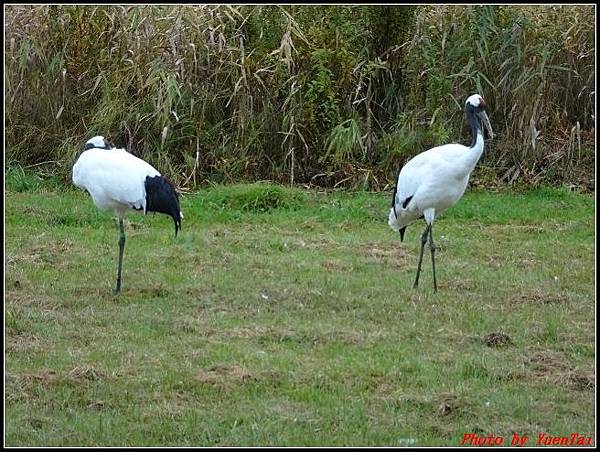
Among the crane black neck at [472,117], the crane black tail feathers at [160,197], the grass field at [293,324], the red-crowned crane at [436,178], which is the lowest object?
the grass field at [293,324]

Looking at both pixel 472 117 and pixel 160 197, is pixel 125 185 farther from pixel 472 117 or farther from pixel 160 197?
pixel 472 117

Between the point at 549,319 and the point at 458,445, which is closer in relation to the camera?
the point at 458,445

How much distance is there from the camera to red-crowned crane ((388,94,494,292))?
8.56 m

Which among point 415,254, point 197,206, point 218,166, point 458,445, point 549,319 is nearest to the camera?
point 458,445

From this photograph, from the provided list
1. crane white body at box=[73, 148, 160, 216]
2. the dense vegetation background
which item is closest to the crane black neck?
crane white body at box=[73, 148, 160, 216]

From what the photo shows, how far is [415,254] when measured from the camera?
31.9 ft

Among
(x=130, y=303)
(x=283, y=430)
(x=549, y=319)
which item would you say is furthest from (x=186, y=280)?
(x=283, y=430)

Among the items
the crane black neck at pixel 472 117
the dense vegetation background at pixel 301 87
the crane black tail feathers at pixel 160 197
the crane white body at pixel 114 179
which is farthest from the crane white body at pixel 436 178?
the dense vegetation background at pixel 301 87

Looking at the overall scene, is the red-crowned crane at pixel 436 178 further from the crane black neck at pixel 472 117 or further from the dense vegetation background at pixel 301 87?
the dense vegetation background at pixel 301 87

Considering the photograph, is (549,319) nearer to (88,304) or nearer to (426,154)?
(426,154)

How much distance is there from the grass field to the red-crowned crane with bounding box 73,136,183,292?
22.2 inches

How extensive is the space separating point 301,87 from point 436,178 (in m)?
4.27

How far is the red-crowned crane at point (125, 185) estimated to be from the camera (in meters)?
8.51

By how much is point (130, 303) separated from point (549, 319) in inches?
113
